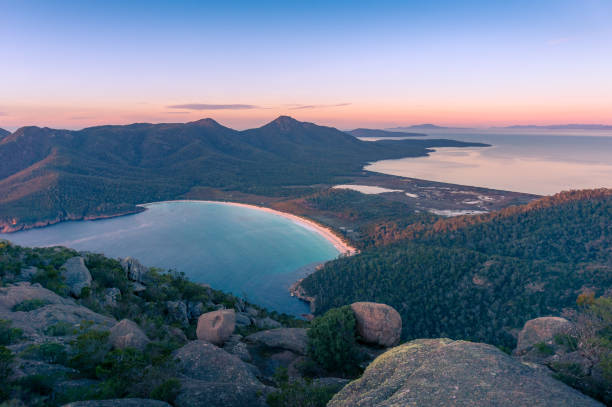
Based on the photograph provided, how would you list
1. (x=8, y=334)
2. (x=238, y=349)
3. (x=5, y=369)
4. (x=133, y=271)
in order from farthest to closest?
(x=133, y=271), (x=238, y=349), (x=8, y=334), (x=5, y=369)

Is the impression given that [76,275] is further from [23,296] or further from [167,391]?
[167,391]

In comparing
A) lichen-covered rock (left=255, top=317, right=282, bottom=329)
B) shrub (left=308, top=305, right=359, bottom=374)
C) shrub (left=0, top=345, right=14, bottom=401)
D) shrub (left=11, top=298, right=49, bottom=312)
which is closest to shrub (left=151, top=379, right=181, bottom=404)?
shrub (left=0, top=345, right=14, bottom=401)

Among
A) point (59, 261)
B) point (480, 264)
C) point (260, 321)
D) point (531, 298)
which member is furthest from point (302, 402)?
point (480, 264)

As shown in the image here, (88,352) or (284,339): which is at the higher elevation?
(88,352)

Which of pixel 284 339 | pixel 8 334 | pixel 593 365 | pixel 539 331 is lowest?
pixel 284 339


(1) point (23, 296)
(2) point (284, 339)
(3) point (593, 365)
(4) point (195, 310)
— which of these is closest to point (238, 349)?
(2) point (284, 339)

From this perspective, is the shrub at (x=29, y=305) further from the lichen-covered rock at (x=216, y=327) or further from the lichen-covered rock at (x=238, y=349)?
the lichen-covered rock at (x=238, y=349)
